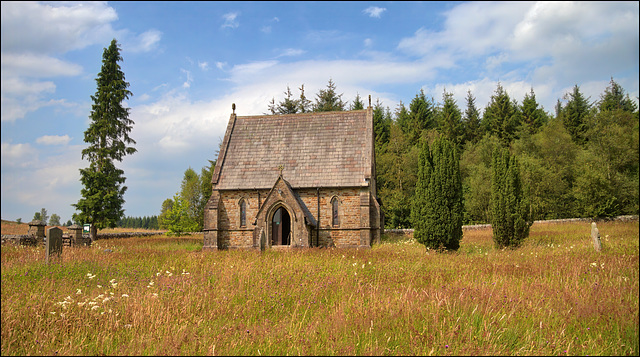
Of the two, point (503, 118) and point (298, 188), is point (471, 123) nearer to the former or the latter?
point (503, 118)

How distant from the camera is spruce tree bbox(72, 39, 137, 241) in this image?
32375mm

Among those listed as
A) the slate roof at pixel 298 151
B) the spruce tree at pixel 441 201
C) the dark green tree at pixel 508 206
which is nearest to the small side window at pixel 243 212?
the slate roof at pixel 298 151

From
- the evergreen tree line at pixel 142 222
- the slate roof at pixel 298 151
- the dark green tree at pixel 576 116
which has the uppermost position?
the dark green tree at pixel 576 116

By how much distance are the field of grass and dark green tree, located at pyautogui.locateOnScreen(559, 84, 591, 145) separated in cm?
4382

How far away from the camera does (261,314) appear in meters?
7.32

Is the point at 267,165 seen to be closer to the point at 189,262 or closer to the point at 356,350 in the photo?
the point at 189,262

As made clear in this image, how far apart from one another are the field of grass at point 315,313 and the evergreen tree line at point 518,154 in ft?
39.9

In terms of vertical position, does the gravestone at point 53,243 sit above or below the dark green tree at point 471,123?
below

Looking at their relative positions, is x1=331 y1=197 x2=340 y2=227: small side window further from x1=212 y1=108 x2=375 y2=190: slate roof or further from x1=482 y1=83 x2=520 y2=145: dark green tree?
x1=482 y1=83 x2=520 y2=145: dark green tree

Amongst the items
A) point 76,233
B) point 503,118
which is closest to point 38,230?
point 76,233

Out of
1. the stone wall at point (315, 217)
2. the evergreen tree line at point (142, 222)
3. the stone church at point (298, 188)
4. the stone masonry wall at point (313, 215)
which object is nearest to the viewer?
the stone church at point (298, 188)

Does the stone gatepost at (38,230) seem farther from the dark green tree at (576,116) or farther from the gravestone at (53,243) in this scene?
the dark green tree at (576,116)

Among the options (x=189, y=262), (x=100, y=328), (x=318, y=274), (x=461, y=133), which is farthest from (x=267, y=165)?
(x=461, y=133)

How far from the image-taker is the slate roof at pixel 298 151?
25281 mm
